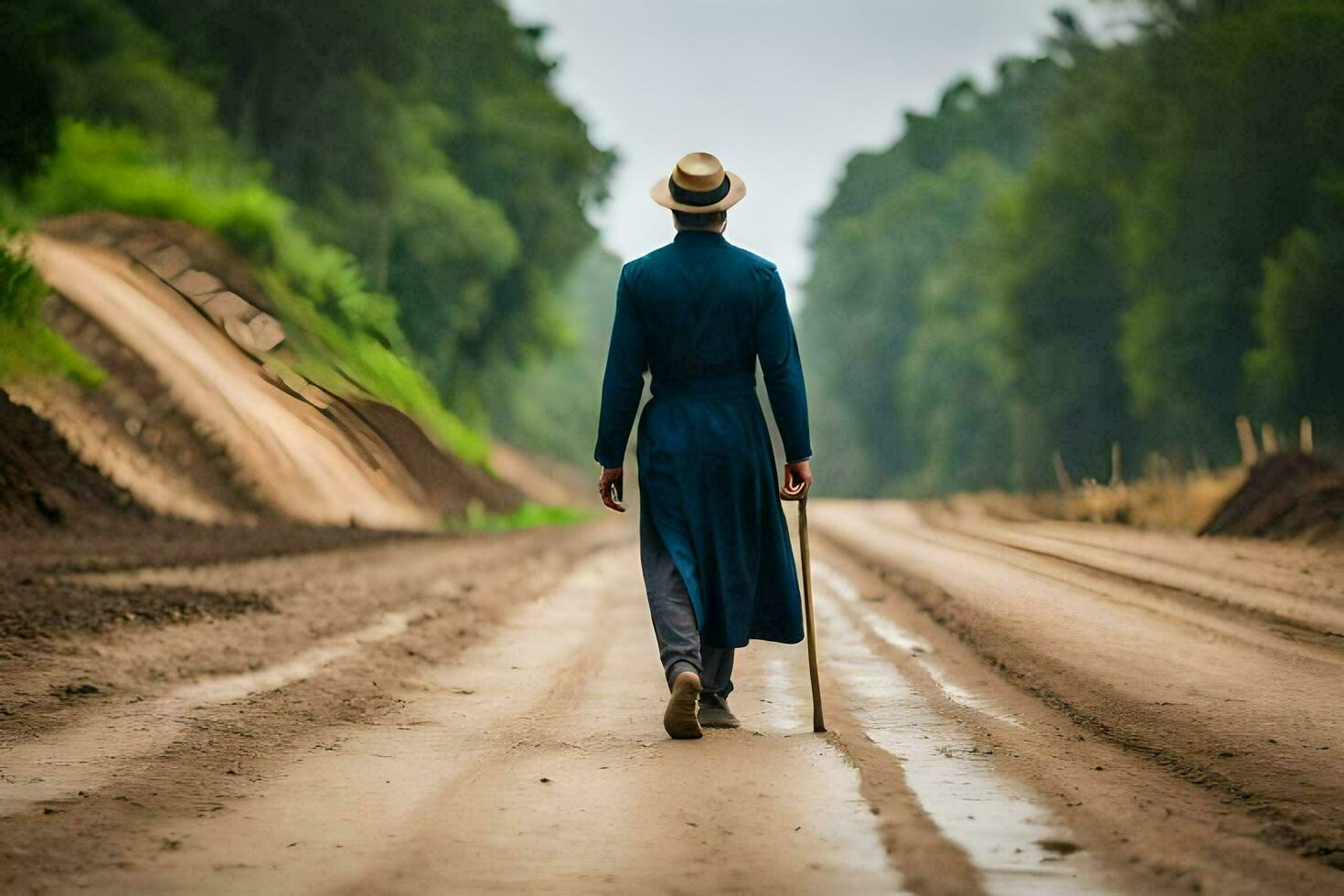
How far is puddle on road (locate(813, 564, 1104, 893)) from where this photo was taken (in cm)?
400

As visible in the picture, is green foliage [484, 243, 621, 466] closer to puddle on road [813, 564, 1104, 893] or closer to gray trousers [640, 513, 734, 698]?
puddle on road [813, 564, 1104, 893]

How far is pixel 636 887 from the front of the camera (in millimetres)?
3928

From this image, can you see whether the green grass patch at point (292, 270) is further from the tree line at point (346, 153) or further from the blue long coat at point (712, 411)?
the blue long coat at point (712, 411)

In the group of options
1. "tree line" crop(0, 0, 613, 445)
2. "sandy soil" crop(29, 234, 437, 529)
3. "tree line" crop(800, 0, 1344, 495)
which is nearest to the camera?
"sandy soil" crop(29, 234, 437, 529)

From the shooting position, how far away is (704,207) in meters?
6.71

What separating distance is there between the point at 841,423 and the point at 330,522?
6947 centimetres

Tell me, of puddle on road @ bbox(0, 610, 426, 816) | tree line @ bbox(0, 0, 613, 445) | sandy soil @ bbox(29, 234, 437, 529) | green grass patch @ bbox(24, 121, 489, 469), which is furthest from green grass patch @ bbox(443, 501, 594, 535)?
puddle on road @ bbox(0, 610, 426, 816)

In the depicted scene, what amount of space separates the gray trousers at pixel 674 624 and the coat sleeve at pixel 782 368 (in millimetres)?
703

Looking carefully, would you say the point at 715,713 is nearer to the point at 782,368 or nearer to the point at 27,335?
the point at 782,368

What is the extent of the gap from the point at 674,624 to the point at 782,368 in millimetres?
1199

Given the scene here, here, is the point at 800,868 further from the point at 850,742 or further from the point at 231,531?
the point at 231,531

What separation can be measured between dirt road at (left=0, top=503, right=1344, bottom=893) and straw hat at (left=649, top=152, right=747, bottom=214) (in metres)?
2.28

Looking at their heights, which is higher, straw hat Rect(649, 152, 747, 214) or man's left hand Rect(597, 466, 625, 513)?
straw hat Rect(649, 152, 747, 214)

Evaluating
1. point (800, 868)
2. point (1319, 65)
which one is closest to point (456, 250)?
point (1319, 65)
